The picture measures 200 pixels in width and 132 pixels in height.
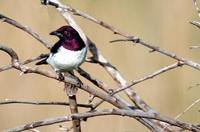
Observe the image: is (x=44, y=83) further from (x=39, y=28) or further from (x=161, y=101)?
(x=161, y=101)

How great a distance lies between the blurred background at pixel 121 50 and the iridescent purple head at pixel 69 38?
1.33m

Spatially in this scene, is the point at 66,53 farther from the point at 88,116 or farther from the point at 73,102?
the point at 88,116

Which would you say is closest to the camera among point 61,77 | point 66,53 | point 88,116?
point 88,116

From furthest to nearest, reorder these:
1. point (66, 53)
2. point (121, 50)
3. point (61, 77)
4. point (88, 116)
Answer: point (121, 50)
point (66, 53)
point (61, 77)
point (88, 116)

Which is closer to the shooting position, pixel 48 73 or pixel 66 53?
pixel 48 73

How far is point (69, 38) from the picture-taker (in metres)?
1.17

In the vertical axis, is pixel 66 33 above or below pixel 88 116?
above

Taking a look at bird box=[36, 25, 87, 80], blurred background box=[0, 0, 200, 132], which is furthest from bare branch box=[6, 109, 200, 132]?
blurred background box=[0, 0, 200, 132]

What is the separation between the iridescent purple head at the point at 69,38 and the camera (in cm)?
115

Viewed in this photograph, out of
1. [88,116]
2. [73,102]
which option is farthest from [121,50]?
[88,116]

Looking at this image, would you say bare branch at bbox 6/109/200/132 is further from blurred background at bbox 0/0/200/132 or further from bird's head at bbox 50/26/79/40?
blurred background at bbox 0/0/200/132

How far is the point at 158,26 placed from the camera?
259cm

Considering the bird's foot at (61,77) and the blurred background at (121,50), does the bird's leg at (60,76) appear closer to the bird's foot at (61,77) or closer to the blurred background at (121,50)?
the bird's foot at (61,77)

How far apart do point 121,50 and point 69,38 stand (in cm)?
144
